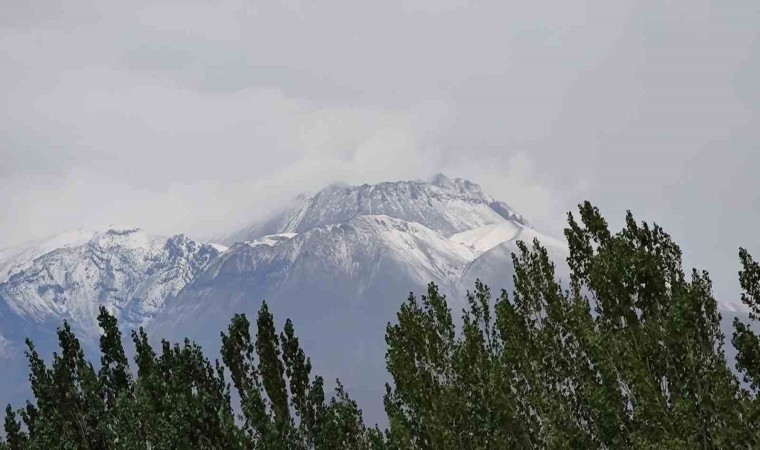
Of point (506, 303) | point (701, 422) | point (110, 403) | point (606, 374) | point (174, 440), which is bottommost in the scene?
point (701, 422)

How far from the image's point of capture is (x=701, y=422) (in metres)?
33.9

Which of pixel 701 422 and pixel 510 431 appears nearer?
pixel 701 422

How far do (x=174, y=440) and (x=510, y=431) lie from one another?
18.5m

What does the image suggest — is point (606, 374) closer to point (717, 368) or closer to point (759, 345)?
point (717, 368)

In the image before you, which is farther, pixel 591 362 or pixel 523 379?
pixel 523 379

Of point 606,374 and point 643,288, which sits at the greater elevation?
point 643,288

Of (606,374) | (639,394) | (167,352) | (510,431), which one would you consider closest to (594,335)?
(606,374)

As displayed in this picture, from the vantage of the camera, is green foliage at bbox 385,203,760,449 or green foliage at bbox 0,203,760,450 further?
green foliage at bbox 0,203,760,450

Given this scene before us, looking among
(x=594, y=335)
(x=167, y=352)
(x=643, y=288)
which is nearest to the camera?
(x=594, y=335)

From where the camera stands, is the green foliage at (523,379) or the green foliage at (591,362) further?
the green foliage at (523,379)

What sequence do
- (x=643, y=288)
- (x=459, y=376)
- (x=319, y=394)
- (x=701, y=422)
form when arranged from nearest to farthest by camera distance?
(x=701, y=422) → (x=643, y=288) → (x=459, y=376) → (x=319, y=394)

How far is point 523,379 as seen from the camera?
153 feet

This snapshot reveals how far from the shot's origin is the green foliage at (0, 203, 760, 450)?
35906 millimetres

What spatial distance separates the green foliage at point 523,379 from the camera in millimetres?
35906
